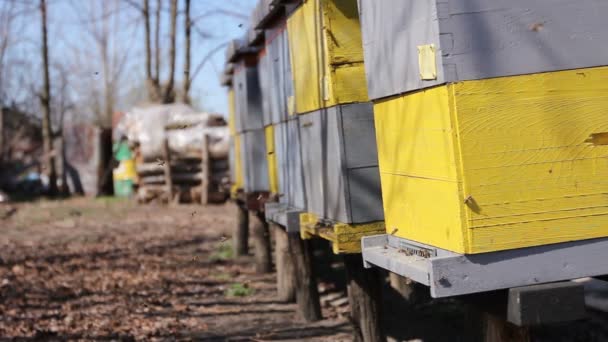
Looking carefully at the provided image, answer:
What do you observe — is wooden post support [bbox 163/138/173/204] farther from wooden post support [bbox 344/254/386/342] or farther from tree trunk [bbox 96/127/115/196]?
wooden post support [bbox 344/254/386/342]

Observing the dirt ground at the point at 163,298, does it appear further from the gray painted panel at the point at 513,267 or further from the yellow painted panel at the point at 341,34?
the gray painted panel at the point at 513,267

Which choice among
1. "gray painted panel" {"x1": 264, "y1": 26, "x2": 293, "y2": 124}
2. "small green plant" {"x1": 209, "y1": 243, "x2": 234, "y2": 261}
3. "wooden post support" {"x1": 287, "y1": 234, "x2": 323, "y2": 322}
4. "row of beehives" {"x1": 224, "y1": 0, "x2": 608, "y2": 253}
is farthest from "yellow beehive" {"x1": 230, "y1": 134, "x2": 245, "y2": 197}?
"row of beehives" {"x1": 224, "y1": 0, "x2": 608, "y2": 253}

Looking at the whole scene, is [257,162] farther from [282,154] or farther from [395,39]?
[395,39]

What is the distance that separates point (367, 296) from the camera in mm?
5496

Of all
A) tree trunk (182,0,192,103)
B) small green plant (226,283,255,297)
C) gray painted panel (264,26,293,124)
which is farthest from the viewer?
tree trunk (182,0,192,103)

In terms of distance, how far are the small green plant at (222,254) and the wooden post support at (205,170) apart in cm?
615

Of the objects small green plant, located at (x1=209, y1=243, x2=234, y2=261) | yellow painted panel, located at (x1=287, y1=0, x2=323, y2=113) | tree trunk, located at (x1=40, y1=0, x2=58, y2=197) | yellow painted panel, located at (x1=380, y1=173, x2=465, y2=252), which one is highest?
tree trunk, located at (x1=40, y1=0, x2=58, y2=197)

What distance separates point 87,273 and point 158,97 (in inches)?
602

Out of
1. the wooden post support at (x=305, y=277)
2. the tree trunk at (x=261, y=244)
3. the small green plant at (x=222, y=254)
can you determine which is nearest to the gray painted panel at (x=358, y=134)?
the wooden post support at (x=305, y=277)

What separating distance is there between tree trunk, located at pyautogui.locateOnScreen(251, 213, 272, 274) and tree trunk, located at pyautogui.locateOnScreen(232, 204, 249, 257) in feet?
4.87

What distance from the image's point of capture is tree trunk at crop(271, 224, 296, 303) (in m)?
8.26

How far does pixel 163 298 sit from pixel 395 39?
584 cm

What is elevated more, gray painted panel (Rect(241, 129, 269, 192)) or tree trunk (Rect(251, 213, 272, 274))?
gray painted panel (Rect(241, 129, 269, 192))

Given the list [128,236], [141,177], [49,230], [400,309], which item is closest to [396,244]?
[400,309]
